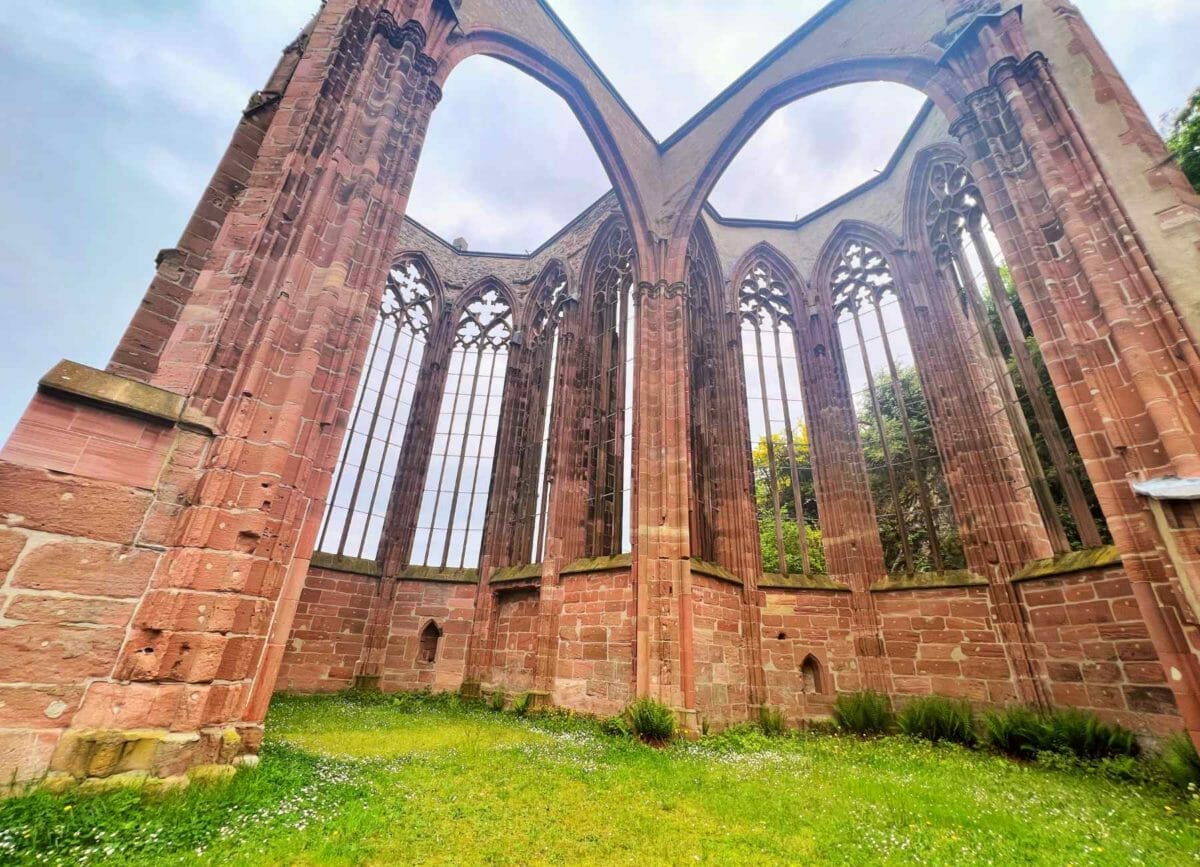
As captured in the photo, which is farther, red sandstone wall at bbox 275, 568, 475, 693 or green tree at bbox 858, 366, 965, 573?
red sandstone wall at bbox 275, 568, 475, 693

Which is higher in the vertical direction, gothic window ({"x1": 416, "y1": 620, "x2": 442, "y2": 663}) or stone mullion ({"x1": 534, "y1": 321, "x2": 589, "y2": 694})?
stone mullion ({"x1": 534, "y1": 321, "x2": 589, "y2": 694})

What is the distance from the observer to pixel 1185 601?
3607 mm

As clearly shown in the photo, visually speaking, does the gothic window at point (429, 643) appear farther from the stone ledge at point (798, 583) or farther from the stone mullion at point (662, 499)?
the stone ledge at point (798, 583)

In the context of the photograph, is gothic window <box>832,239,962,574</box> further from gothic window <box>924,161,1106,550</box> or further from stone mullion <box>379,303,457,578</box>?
stone mullion <box>379,303,457,578</box>

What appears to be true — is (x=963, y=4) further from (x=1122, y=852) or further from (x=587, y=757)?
→ (x=587, y=757)

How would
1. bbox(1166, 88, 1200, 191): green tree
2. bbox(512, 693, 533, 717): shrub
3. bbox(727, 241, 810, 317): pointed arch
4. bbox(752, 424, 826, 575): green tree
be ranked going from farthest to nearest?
bbox(752, 424, 826, 575): green tree, bbox(727, 241, 810, 317): pointed arch, bbox(512, 693, 533, 717): shrub, bbox(1166, 88, 1200, 191): green tree

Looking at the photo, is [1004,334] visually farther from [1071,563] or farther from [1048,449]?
[1071,563]

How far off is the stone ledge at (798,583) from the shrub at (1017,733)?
2856 mm

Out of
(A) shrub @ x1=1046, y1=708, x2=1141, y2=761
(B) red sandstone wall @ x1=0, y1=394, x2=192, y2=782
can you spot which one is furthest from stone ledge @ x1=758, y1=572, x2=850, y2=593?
(B) red sandstone wall @ x1=0, y1=394, x2=192, y2=782

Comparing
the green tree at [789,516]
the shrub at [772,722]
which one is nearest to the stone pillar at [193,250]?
the shrub at [772,722]

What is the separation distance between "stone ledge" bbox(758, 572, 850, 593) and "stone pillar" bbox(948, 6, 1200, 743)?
18.2 feet

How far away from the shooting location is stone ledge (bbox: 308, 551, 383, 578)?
1079 cm

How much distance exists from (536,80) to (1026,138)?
8180 millimetres

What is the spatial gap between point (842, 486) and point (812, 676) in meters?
3.75
